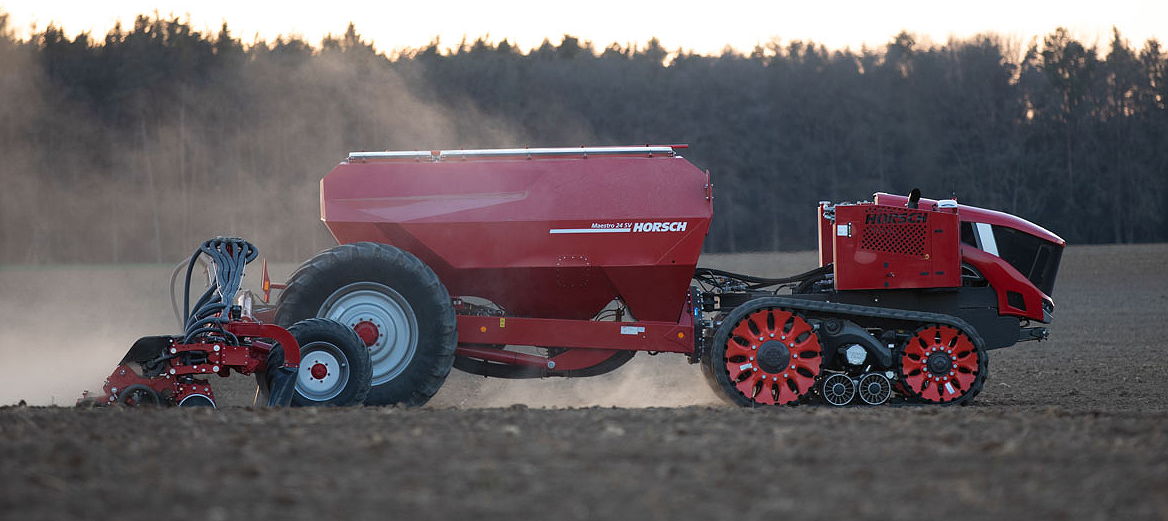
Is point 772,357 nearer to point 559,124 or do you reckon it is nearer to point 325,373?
point 325,373

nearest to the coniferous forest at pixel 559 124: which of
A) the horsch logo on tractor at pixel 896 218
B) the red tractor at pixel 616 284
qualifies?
the red tractor at pixel 616 284

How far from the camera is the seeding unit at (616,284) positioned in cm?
1052

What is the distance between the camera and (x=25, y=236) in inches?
1416

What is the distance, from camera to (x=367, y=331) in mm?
10523

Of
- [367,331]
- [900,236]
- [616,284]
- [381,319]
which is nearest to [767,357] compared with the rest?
[616,284]

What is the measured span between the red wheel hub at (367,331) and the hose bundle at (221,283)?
125 cm

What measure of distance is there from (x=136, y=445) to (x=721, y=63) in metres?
40.7

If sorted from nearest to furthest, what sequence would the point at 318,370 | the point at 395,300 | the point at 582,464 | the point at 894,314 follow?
the point at 582,464, the point at 318,370, the point at 395,300, the point at 894,314

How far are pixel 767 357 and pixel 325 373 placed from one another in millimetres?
3864

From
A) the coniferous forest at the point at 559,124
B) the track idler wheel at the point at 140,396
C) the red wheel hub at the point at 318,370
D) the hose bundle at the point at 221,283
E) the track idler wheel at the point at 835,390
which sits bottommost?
the track idler wheel at the point at 835,390

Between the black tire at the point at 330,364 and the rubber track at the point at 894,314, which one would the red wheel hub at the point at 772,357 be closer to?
the rubber track at the point at 894,314

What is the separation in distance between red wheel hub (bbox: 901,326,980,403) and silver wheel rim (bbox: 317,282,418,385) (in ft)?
14.8

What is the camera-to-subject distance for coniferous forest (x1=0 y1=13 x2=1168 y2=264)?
37.8 metres

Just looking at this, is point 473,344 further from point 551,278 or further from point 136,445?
point 136,445
